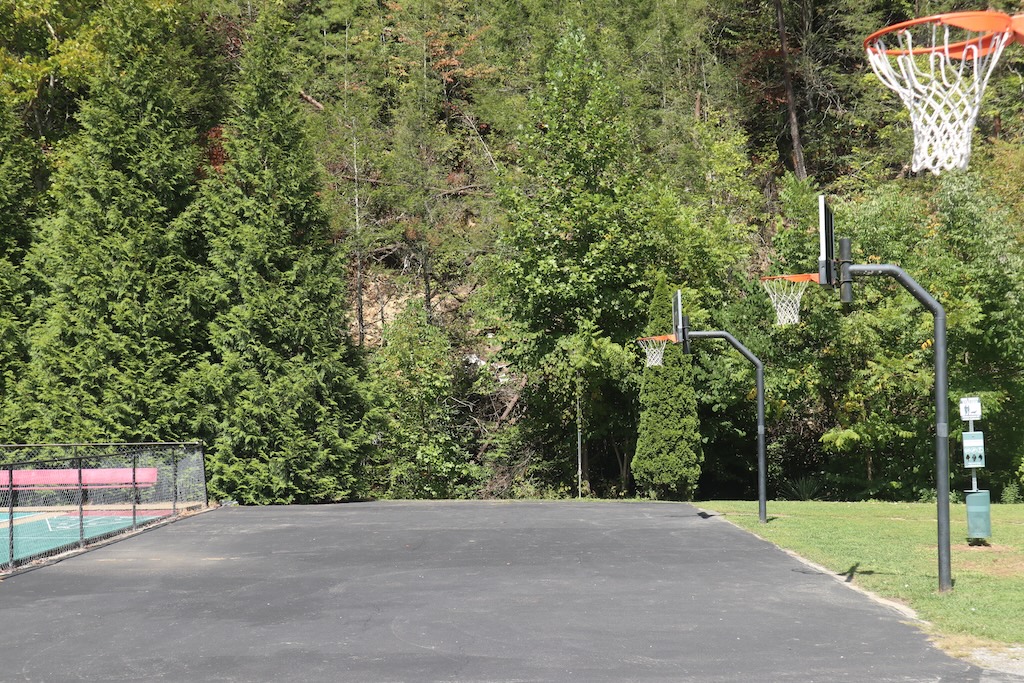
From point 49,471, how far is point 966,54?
50.6 feet

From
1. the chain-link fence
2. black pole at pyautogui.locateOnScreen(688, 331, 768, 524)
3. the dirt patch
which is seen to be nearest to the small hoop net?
the dirt patch

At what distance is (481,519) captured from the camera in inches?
707

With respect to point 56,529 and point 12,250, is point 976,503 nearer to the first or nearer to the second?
point 56,529

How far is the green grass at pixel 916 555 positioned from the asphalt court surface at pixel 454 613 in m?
0.46

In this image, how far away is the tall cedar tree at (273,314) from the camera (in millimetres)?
22844

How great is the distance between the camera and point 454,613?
947cm

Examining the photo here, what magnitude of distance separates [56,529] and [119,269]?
9.10m

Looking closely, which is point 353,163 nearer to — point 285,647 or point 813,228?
point 813,228

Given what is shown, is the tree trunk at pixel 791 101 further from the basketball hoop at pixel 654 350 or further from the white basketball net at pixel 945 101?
the white basketball net at pixel 945 101

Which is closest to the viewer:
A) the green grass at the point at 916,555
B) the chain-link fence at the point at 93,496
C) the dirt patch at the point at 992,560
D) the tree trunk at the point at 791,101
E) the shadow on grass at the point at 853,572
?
the green grass at the point at 916,555

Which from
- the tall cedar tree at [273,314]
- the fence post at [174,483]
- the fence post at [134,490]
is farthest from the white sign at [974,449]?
the fence post at [174,483]

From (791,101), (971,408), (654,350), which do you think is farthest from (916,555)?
(791,101)

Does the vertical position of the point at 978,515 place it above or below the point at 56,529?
above

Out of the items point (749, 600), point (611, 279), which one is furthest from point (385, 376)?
point (749, 600)
